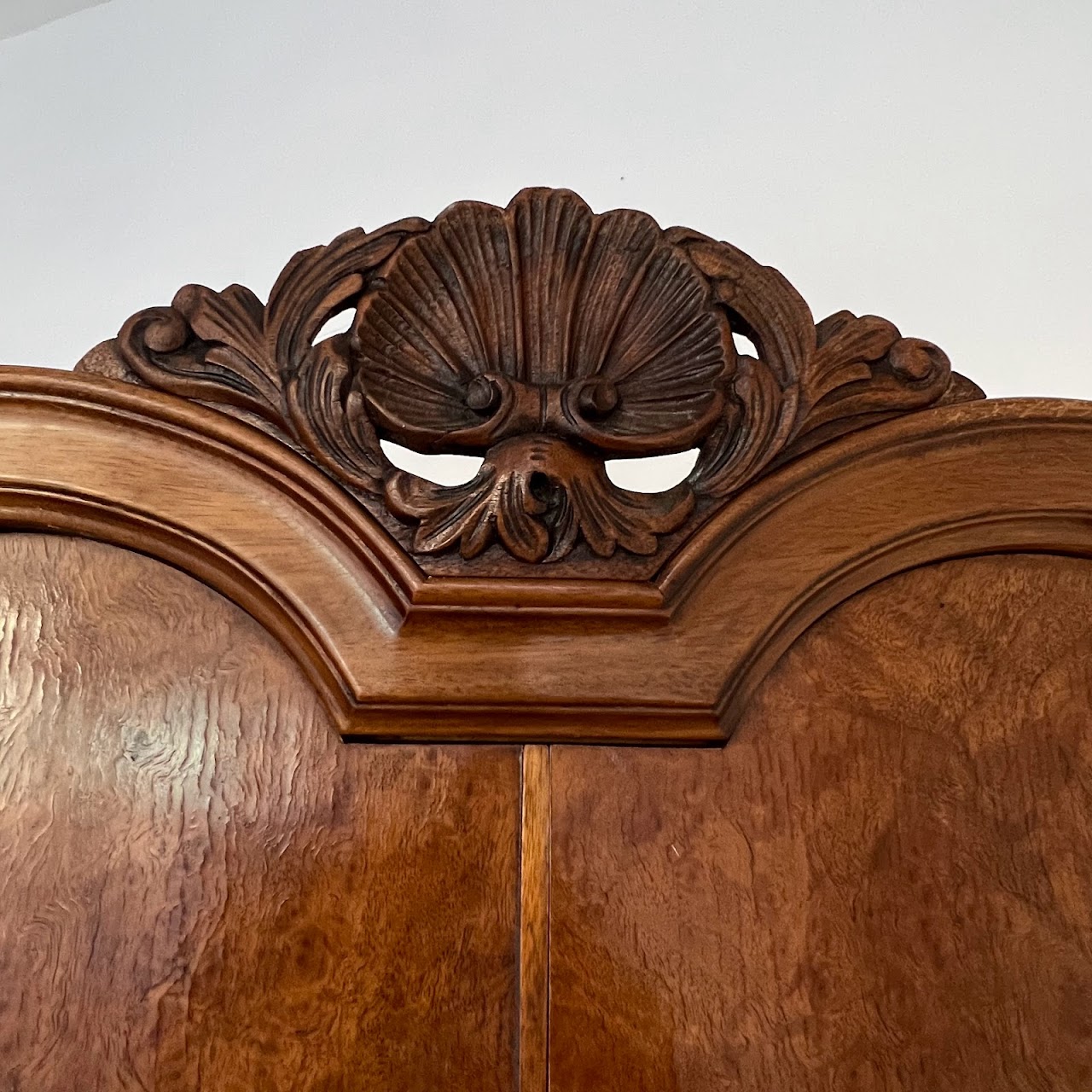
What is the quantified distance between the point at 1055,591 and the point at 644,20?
685 millimetres

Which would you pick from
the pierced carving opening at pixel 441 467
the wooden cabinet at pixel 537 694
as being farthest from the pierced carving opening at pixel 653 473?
the wooden cabinet at pixel 537 694

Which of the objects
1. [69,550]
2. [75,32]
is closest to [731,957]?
[69,550]

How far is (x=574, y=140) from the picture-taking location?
3.09 feet

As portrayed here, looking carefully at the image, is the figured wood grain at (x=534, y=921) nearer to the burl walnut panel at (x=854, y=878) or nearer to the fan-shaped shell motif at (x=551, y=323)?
the burl walnut panel at (x=854, y=878)

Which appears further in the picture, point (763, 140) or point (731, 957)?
point (763, 140)

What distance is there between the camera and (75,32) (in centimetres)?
100

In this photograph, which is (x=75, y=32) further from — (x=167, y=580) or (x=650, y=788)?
(x=650, y=788)

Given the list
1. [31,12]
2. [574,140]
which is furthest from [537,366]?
[31,12]

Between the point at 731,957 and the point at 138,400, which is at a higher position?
the point at 138,400

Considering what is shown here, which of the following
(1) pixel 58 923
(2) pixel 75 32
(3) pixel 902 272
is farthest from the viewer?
(2) pixel 75 32

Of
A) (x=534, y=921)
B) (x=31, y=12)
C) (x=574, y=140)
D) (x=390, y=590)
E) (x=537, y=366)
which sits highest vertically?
(x=31, y=12)

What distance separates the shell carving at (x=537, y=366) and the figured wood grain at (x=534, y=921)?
10cm

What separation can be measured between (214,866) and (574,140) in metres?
0.71

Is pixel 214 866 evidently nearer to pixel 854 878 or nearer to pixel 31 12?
pixel 854 878
